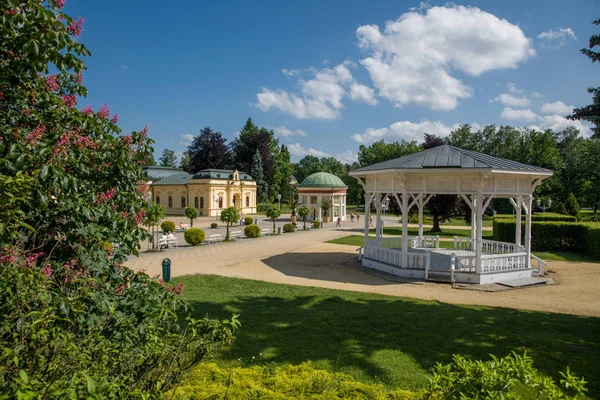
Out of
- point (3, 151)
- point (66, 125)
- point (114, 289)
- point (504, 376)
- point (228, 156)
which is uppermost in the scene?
point (228, 156)

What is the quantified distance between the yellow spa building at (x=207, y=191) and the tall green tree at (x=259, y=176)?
883 cm

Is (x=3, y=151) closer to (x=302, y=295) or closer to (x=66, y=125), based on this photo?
(x=66, y=125)

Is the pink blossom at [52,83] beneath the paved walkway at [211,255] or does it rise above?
above

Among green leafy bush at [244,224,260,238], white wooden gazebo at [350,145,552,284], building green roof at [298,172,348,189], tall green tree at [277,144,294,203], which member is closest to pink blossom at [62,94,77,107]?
white wooden gazebo at [350,145,552,284]

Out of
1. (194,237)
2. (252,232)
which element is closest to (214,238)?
(194,237)

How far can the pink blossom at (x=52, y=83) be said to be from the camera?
3.98m

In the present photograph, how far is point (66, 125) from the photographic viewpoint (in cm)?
386

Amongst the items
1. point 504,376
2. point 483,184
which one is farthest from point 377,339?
point 483,184

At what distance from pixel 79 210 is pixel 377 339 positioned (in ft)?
16.2

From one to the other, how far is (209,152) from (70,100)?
61.0 metres

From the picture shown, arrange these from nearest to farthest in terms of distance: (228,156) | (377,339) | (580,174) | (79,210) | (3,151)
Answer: (3,151), (79,210), (377,339), (580,174), (228,156)

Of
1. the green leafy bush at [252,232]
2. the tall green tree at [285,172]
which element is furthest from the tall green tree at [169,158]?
the green leafy bush at [252,232]

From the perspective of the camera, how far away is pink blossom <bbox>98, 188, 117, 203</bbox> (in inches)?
148

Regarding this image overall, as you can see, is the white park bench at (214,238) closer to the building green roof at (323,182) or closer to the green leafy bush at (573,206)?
the building green roof at (323,182)
